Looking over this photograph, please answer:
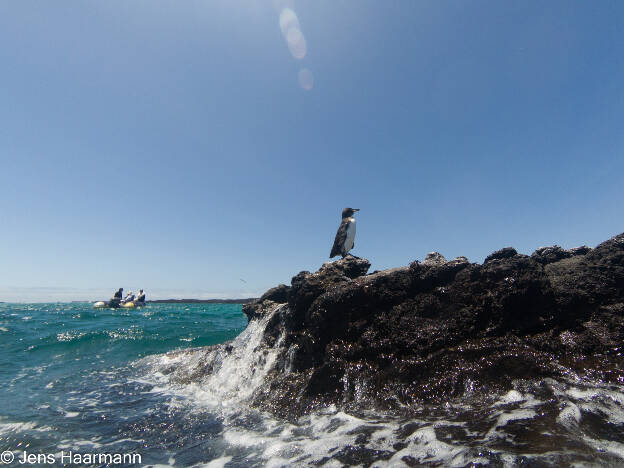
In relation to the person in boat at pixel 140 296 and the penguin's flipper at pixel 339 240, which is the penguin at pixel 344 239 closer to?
the penguin's flipper at pixel 339 240

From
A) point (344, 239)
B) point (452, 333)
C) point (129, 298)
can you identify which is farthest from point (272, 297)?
point (129, 298)

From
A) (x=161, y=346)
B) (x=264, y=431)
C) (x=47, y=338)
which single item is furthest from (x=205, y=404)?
(x=47, y=338)

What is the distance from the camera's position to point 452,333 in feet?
18.7

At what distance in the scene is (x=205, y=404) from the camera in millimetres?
6871

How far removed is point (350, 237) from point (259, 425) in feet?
27.9

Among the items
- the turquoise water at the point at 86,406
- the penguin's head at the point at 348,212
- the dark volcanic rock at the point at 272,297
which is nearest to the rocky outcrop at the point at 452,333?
the turquoise water at the point at 86,406

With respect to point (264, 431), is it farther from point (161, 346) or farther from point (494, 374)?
point (161, 346)

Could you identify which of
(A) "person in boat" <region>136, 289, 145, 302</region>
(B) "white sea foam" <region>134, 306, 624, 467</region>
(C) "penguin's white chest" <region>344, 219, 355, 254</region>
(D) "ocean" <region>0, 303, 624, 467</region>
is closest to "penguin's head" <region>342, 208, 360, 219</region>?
(C) "penguin's white chest" <region>344, 219, 355, 254</region>

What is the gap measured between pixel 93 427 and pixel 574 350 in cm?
869

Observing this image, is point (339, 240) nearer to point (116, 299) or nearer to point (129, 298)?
point (116, 299)

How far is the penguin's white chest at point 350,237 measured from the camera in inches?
494

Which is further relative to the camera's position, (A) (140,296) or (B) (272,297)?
(A) (140,296)

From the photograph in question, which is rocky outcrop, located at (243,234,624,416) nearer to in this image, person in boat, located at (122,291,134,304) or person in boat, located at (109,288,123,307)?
person in boat, located at (109,288,123,307)

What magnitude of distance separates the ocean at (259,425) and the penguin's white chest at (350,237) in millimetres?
4982
